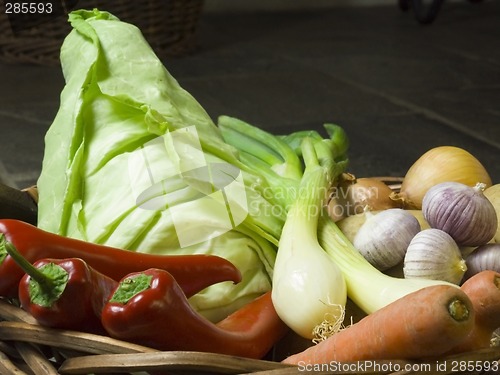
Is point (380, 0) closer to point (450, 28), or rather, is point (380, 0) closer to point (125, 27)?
point (450, 28)

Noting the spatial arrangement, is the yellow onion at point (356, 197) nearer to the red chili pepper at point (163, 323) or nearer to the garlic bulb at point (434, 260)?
the garlic bulb at point (434, 260)

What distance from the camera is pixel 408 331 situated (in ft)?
2.28

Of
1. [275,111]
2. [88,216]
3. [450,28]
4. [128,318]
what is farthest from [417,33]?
[128,318]

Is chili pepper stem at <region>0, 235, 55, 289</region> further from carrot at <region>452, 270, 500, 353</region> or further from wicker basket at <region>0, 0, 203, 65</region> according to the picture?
wicker basket at <region>0, 0, 203, 65</region>

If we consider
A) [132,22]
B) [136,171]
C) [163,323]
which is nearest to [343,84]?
[132,22]

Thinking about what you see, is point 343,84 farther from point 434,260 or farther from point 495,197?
point 434,260

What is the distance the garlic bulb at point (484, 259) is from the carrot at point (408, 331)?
0.60ft

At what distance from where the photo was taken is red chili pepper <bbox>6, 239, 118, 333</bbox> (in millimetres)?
719

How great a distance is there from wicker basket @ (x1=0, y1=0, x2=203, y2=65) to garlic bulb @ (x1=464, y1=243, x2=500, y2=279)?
6.37 ft

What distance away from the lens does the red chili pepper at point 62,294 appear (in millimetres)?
719

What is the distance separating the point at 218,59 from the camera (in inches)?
117

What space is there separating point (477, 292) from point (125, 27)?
1.97 ft

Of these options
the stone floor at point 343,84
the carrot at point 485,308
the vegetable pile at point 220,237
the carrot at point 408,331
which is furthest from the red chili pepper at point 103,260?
the stone floor at point 343,84

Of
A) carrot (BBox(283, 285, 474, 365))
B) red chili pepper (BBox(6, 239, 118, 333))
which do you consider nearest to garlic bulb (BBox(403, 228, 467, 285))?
carrot (BBox(283, 285, 474, 365))
